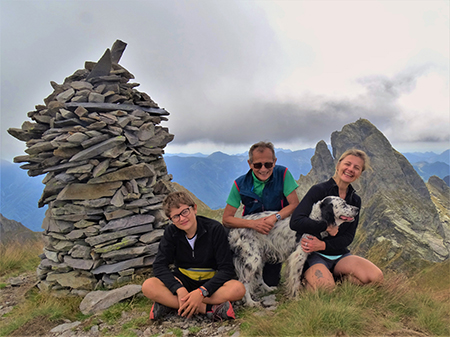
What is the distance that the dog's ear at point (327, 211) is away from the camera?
12.0 ft

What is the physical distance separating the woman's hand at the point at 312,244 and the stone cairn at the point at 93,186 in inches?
113

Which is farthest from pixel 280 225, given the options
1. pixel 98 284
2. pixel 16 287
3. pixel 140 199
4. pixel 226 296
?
pixel 16 287

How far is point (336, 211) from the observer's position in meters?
3.62

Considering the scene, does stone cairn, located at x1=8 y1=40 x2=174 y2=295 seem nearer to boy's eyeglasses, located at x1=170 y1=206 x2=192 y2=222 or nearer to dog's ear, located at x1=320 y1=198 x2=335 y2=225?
boy's eyeglasses, located at x1=170 y1=206 x2=192 y2=222

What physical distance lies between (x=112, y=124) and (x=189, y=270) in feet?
10.3

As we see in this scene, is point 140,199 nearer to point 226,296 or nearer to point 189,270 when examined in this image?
point 189,270

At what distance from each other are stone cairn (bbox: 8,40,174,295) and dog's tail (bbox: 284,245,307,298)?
103 inches

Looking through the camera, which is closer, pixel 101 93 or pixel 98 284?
pixel 98 284

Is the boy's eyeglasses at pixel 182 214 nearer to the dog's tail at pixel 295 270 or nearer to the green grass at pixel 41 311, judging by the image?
the dog's tail at pixel 295 270

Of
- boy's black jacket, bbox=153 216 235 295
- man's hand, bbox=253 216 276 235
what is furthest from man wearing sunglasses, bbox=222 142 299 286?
boy's black jacket, bbox=153 216 235 295

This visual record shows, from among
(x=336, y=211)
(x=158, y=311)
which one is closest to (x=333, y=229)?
(x=336, y=211)

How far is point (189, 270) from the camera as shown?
3875 millimetres

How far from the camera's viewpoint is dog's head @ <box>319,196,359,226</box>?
3600 millimetres

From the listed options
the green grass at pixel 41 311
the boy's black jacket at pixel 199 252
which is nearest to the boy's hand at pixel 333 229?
the boy's black jacket at pixel 199 252
